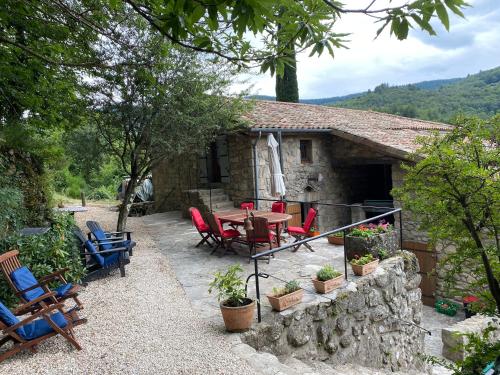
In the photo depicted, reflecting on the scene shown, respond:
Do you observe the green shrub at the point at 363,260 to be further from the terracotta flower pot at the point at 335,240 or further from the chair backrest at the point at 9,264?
the chair backrest at the point at 9,264

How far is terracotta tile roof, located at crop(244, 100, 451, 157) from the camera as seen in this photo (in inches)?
398

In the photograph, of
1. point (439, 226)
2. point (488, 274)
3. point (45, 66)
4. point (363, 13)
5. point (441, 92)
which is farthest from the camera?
point (441, 92)

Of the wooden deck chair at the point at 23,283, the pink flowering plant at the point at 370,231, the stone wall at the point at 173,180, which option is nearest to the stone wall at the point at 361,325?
the pink flowering plant at the point at 370,231

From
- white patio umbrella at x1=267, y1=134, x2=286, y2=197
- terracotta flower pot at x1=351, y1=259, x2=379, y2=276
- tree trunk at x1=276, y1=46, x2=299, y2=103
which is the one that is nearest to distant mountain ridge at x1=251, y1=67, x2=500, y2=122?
tree trunk at x1=276, y1=46, x2=299, y2=103

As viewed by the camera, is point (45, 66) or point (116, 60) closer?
point (45, 66)

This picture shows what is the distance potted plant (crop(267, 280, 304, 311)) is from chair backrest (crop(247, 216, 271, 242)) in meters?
1.84

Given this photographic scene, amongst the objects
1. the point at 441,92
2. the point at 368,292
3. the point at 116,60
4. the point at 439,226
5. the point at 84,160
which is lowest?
the point at 368,292

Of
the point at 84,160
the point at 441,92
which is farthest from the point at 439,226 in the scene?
the point at 441,92

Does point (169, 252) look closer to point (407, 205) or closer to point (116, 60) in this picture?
point (116, 60)

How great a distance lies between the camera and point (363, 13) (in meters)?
1.86

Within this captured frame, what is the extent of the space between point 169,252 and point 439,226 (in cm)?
614

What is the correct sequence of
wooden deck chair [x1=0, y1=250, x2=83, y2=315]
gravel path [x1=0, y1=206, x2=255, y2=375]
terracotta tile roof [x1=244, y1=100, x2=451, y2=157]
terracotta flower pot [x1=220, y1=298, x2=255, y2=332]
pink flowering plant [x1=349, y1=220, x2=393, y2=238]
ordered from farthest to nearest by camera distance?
terracotta tile roof [x1=244, y1=100, x2=451, y2=157] → pink flowering plant [x1=349, y1=220, x2=393, y2=238] → wooden deck chair [x1=0, y1=250, x2=83, y2=315] → terracotta flower pot [x1=220, y1=298, x2=255, y2=332] → gravel path [x1=0, y1=206, x2=255, y2=375]

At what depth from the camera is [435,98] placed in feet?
82.2

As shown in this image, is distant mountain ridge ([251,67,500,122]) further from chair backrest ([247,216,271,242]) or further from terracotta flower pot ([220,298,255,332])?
terracotta flower pot ([220,298,255,332])
